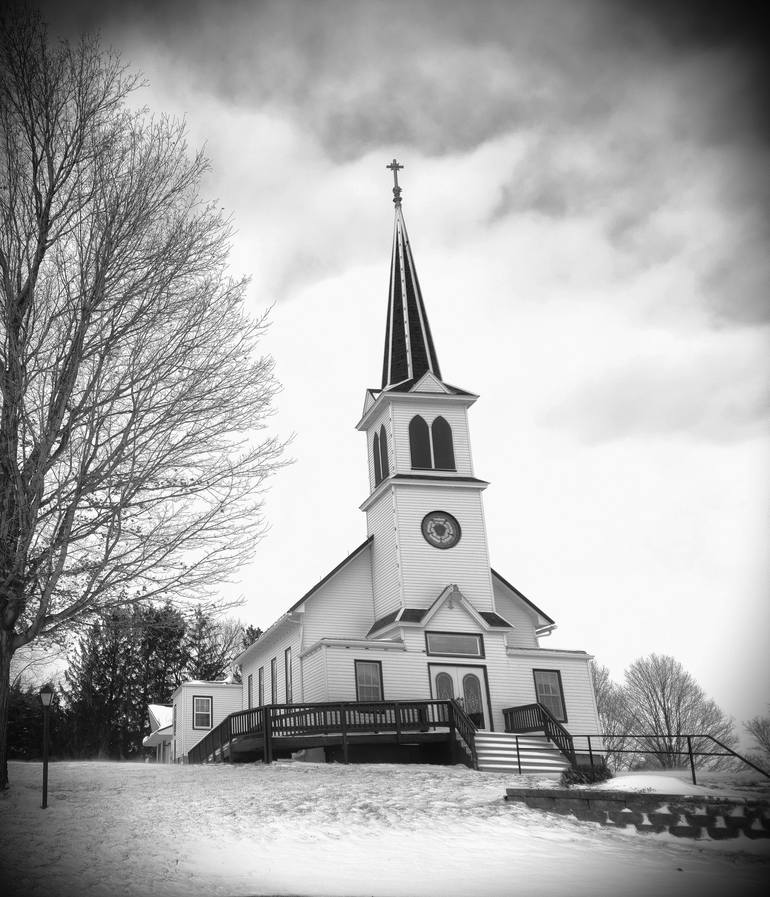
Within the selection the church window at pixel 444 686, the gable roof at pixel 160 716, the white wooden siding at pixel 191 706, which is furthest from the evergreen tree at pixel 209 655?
the church window at pixel 444 686

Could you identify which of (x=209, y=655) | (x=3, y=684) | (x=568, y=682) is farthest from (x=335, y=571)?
(x=209, y=655)

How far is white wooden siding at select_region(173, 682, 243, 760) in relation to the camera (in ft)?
115

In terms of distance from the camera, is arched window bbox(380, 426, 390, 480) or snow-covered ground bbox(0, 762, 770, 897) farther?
arched window bbox(380, 426, 390, 480)

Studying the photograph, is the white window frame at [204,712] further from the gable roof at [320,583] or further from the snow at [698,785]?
the snow at [698,785]

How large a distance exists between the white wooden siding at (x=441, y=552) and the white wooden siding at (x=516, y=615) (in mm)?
2424

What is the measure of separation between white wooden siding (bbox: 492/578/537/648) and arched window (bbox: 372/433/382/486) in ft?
17.9

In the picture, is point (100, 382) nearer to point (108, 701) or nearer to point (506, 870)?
point (506, 870)

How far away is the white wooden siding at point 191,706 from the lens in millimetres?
34969

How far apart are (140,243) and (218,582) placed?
5371mm

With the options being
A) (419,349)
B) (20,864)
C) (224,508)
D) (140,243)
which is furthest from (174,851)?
(419,349)

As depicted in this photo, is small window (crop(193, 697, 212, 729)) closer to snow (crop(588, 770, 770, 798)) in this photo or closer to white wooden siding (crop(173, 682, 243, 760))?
white wooden siding (crop(173, 682, 243, 760))

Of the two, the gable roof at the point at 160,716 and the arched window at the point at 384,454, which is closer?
the arched window at the point at 384,454

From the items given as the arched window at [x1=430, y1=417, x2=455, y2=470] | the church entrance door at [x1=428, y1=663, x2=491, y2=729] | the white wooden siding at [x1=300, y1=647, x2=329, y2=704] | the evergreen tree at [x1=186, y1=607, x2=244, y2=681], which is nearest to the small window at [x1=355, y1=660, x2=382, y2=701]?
the white wooden siding at [x1=300, y1=647, x2=329, y2=704]

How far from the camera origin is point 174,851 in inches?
414
